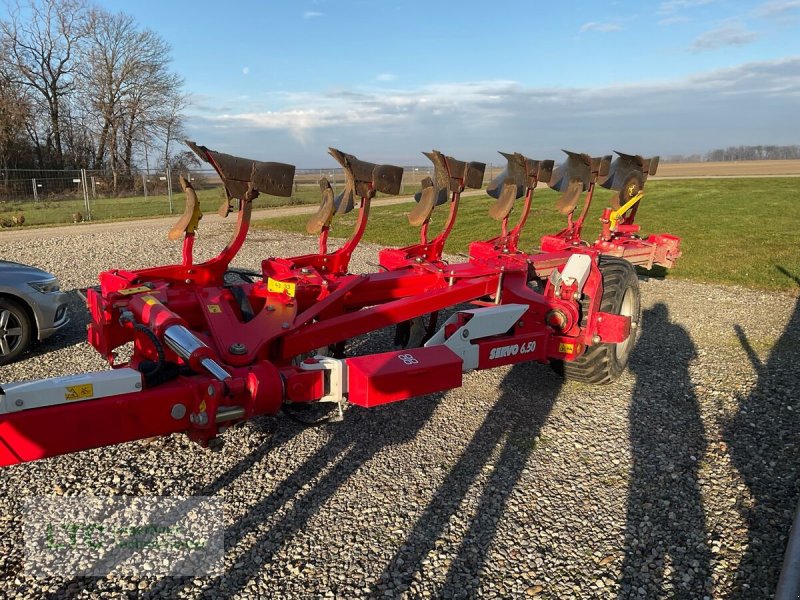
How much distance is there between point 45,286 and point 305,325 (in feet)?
11.7

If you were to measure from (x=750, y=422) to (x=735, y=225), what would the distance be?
15216mm

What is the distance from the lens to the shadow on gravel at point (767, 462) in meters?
3.02

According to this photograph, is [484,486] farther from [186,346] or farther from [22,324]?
[22,324]

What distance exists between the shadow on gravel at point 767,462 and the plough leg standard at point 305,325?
1088 mm

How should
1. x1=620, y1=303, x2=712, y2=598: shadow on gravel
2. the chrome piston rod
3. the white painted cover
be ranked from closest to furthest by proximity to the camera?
the white painted cover < the chrome piston rod < x1=620, y1=303, x2=712, y2=598: shadow on gravel

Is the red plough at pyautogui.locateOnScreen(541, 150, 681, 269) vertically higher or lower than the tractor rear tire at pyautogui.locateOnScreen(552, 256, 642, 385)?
higher

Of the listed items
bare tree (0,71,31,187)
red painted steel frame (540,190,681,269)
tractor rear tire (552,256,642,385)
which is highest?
bare tree (0,71,31,187)

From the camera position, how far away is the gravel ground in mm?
2930

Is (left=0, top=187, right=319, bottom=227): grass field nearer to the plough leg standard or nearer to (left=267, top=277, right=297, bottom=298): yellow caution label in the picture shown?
the plough leg standard

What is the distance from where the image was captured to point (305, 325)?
12.7 ft

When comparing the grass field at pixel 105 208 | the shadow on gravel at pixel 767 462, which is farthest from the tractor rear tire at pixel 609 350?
the grass field at pixel 105 208

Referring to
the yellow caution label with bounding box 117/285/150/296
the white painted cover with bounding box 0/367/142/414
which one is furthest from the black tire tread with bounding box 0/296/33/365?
the white painted cover with bounding box 0/367/142/414

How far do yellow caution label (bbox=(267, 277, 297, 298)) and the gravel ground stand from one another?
3.35 feet

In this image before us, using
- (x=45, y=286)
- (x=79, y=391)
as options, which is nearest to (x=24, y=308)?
(x=45, y=286)
